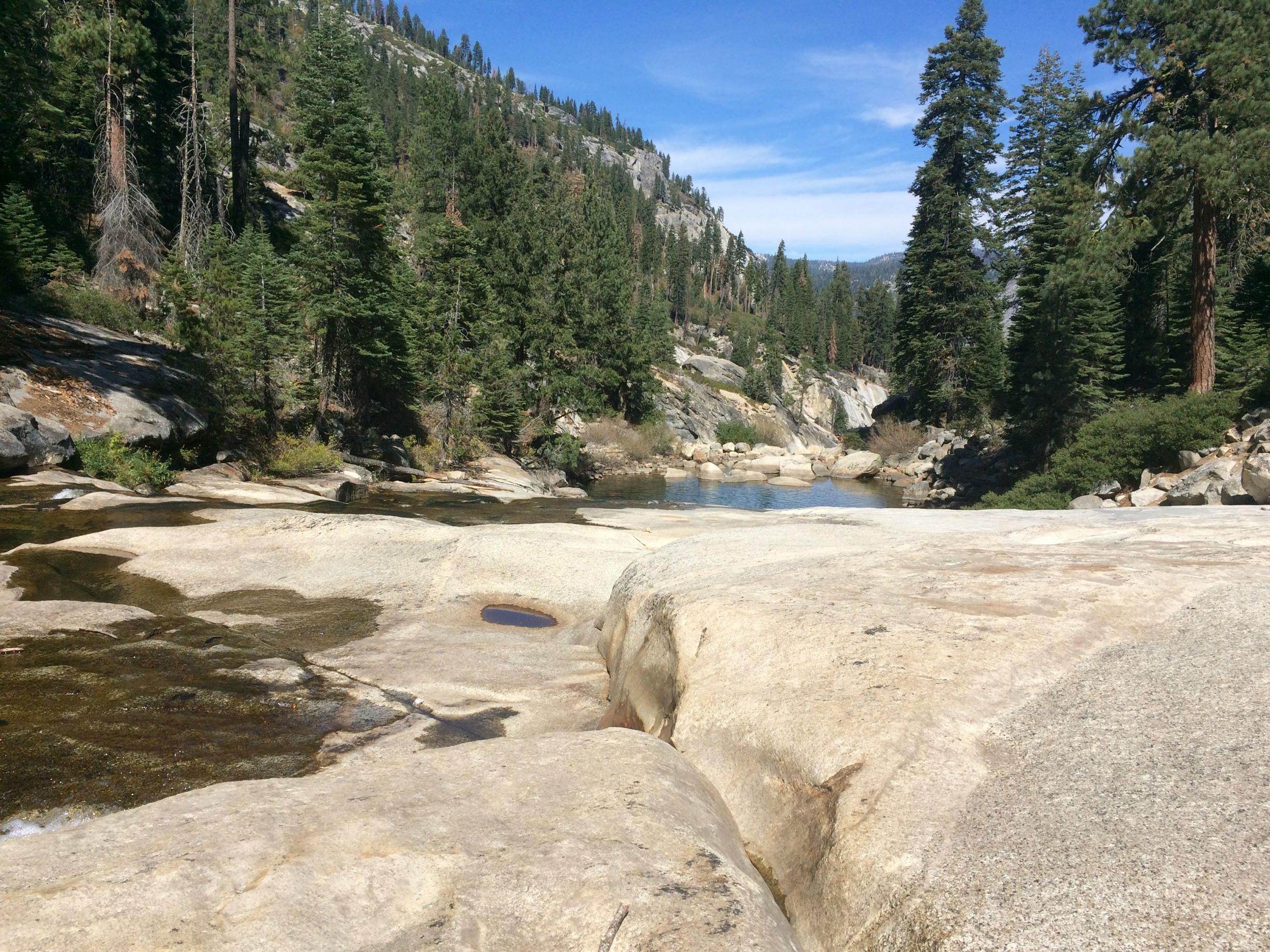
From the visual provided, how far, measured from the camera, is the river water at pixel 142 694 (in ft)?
15.6

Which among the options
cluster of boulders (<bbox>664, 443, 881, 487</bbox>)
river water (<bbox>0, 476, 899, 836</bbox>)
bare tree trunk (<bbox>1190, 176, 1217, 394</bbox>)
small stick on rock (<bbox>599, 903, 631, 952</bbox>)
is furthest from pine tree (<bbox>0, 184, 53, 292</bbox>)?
cluster of boulders (<bbox>664, 443, 881, 487</bbox>)

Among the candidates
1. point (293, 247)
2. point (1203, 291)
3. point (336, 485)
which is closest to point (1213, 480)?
point (1203, 291)

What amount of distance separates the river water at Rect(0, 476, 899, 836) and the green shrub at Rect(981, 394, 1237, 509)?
1977cm

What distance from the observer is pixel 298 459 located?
64.6 ft

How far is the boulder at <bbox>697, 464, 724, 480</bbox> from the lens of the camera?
159 feet

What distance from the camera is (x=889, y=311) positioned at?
12900 cm

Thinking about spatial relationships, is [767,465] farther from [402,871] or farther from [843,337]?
[843,337]

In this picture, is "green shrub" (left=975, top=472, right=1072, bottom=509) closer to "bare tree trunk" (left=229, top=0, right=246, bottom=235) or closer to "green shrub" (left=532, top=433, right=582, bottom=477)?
"green shrub" (left=532, top=433, right=582, bottom=477)

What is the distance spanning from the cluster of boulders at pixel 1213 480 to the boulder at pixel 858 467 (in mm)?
27473

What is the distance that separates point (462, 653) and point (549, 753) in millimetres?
3542

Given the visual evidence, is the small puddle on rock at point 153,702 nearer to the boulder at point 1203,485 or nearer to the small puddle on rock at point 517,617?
the small puddle on rock at point 517,617

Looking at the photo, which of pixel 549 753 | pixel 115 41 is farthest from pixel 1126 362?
pixel 115 41

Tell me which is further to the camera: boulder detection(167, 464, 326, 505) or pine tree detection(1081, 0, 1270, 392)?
pine tree detection(1081, 0, 1270, 392)

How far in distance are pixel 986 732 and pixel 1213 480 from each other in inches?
665
